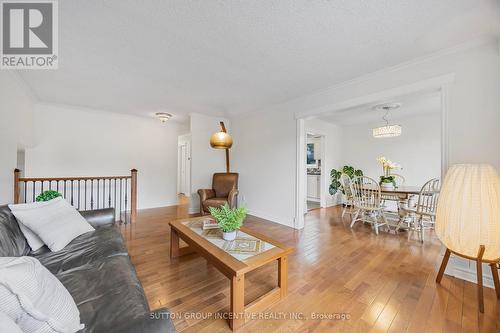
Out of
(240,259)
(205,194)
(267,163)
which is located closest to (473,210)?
(240,259)

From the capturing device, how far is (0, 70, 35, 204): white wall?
246 centimetres

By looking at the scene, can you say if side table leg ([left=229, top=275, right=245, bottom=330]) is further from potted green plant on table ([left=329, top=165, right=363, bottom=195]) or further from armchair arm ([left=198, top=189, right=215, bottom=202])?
potted green plant on table ([left=329, top=165, right=363, bottom=195])

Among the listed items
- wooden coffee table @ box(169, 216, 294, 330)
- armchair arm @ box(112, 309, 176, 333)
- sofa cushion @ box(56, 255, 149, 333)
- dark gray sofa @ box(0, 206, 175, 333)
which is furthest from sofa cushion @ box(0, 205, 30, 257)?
armchair arm @ box(112, 309, 176, 333)

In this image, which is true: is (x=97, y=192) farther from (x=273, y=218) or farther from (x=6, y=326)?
(x=6, y=326)

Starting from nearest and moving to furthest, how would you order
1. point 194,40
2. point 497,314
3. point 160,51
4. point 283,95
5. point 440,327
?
point 440,327 < point 497,314 < point 194,40 < point 160,51 < point 283,95

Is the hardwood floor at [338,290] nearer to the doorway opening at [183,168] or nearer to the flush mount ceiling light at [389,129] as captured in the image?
the flush mount ceiling light at [389,129]

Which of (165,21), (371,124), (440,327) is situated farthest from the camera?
(371,124)

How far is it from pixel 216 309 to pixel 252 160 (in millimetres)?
3356

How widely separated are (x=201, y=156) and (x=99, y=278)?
3.66 m

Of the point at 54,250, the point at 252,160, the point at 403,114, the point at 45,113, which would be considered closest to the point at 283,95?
the point at 252,160

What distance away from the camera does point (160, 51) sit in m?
2.16

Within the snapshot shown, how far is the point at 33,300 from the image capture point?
0.67m

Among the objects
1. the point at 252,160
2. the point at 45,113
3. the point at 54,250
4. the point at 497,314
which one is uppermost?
the point at 45,113

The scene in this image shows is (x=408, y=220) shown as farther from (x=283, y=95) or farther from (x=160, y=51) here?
(x=160, y=51)
